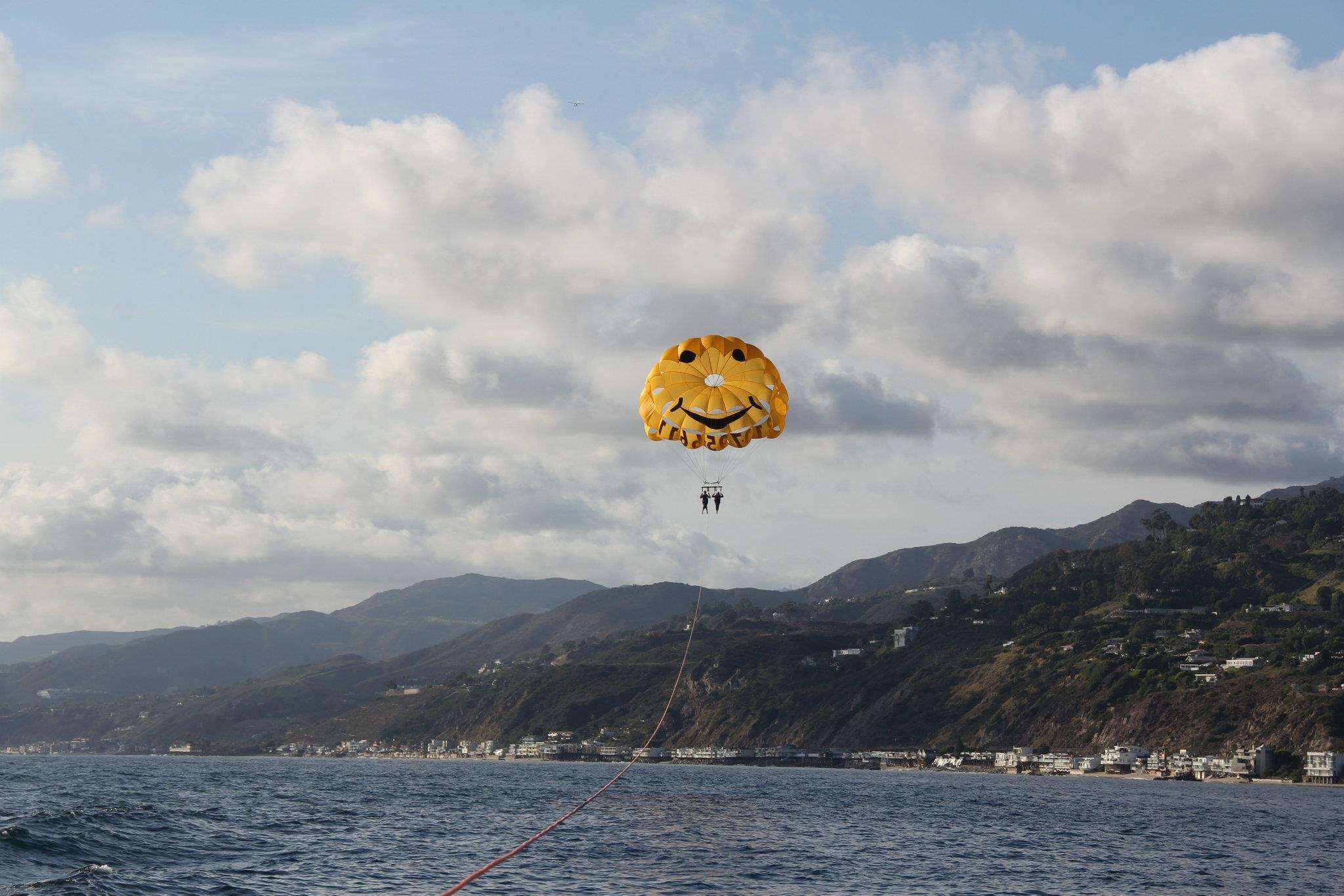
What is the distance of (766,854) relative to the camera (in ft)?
206

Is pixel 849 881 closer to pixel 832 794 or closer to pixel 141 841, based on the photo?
pixel 141 841

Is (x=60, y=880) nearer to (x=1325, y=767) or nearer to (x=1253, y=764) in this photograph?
(x=1325, y=767)

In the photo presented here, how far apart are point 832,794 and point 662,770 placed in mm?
74622

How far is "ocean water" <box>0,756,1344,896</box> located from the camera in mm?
53156

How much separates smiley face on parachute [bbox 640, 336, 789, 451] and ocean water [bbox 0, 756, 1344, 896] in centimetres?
2064

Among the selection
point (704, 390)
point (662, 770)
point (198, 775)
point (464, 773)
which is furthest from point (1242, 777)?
point (198, 775)

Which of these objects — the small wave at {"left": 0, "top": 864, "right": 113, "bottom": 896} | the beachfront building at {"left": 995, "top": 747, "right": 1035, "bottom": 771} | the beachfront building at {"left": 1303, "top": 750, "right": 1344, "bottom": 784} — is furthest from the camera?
the beachfront building at {"left": 995, "top": 747, "right": 1035, "bottom": 771}

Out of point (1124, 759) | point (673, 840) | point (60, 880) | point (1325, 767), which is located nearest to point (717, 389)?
point (673, 840)

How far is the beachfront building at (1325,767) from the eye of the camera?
135m

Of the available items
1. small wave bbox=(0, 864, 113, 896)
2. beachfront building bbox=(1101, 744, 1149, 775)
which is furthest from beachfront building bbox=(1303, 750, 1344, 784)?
small wave bbox=(0, 864, 113, 896)

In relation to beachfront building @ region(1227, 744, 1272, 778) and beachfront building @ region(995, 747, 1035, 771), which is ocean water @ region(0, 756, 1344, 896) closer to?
beachfront building @ region(1227, 744, 1272, 778)

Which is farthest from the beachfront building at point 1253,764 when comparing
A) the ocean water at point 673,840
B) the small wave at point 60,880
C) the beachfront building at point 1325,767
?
the small wave at point 60,880

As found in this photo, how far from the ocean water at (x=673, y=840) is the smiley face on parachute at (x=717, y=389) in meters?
20.6

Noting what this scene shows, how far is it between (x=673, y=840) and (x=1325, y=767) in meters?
101
